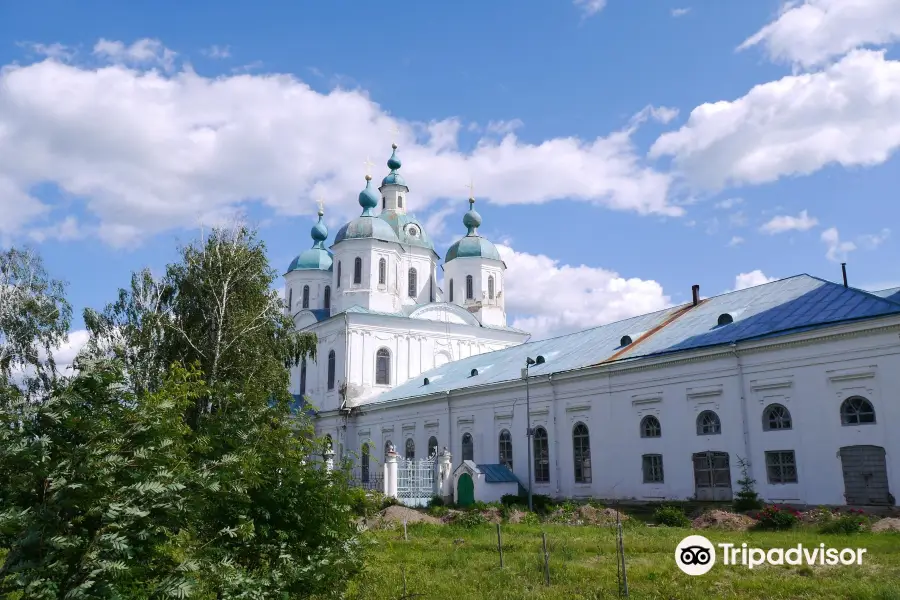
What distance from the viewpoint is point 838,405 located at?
1838 centimetres

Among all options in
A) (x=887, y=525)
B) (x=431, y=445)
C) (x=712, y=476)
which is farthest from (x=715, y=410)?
(x=431, y=445)

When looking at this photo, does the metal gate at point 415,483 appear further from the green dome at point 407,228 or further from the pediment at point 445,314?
the green dome at point 407,228

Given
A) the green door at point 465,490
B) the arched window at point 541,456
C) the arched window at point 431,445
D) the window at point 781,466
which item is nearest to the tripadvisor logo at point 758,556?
the window at point 781,466

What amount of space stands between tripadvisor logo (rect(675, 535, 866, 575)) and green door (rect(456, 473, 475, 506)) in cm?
1432

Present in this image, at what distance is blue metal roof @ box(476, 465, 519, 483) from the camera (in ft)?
88.0

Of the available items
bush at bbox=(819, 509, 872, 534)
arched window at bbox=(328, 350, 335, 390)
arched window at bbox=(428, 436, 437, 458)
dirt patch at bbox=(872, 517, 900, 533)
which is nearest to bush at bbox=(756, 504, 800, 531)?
bush at bbox=(819, 509, 872, 534)

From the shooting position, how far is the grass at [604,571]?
9852mm

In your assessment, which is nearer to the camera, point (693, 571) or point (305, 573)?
point (305, 573)

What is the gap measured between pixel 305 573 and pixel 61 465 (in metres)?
2.97

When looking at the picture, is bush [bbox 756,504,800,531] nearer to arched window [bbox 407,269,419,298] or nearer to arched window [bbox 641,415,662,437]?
arched window [bbox 641,415,662,437]

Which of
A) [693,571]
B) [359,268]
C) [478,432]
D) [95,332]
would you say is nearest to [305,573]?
[693,571]

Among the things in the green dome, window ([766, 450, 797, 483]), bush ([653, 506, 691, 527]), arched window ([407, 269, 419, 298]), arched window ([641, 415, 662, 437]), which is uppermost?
the green dome

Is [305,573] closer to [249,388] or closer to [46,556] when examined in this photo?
[249,388]

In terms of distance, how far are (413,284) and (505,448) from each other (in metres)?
21.5
